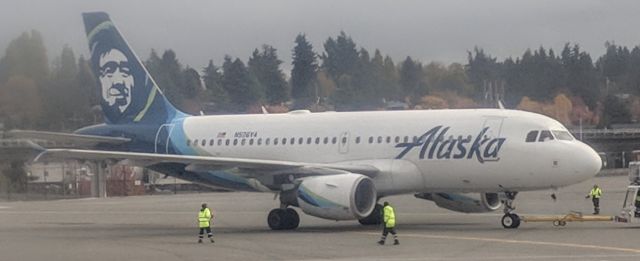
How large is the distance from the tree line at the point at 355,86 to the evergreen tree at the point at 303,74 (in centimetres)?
9

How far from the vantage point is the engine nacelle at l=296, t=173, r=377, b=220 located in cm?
3344

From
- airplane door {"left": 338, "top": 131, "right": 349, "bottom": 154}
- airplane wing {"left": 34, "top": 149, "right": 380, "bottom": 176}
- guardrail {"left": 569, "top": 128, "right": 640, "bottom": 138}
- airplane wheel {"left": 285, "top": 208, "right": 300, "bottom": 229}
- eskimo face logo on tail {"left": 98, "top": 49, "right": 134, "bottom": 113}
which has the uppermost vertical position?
eskimo face logo on tail {"left": 98, "top": 49, "right": 134, "bottom": 113}

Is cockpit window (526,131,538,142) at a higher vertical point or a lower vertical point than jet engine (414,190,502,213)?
higher

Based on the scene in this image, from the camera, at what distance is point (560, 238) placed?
96.3 ft

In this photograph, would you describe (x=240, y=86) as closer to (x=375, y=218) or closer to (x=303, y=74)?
(x=303, y=74)

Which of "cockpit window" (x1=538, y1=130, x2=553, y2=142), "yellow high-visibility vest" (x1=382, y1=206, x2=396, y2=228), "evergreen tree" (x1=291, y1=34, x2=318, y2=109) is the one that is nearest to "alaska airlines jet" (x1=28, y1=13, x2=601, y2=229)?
"cockpit window" (x1=538, y1=130, x2=553, y2=142)

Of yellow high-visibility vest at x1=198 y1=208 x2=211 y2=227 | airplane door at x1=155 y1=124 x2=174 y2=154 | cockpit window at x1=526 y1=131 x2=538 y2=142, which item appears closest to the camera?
yellow high-visibility vest at x1=198 y1=208 x2=211 y2=227

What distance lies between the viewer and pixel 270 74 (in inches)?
3253

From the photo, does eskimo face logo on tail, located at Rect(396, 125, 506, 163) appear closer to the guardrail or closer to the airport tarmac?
the airport tarmac

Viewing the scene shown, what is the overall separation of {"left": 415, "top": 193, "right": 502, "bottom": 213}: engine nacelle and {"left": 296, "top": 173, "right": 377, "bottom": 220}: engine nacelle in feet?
10.4

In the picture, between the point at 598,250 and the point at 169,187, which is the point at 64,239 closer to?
the point at 598,250

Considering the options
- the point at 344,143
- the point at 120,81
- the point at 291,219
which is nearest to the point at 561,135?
the point at 344,143

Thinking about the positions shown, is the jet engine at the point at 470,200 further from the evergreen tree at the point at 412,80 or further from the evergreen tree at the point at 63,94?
the evergreen tree at the point at 412,80

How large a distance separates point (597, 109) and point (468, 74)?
8.90m
